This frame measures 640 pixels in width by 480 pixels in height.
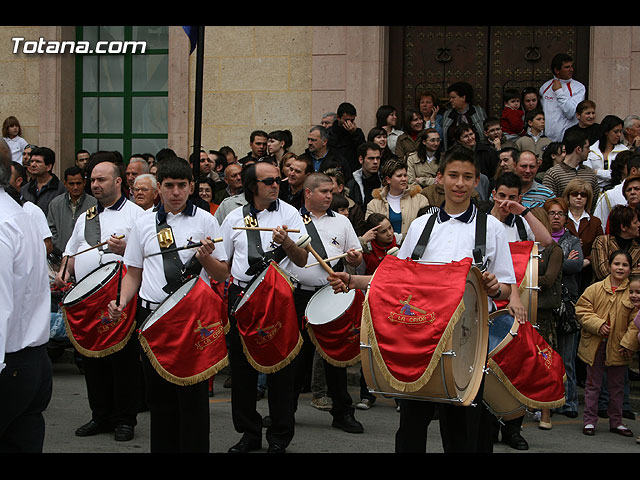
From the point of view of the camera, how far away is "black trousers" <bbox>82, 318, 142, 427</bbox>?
7.29 metres

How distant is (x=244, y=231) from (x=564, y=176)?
4884 mm

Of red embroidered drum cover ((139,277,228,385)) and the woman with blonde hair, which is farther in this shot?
the woman with blonde hair

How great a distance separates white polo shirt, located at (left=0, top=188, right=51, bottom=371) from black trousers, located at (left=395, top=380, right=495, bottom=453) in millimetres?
2007

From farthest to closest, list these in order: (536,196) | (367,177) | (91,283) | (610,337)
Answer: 1. (367,177)
2. (536,196)
3. (610,337)
4. (91,283)

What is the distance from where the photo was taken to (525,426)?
7.98 meters

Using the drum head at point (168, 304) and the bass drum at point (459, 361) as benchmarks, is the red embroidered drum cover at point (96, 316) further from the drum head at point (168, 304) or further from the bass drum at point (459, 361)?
the bass drum at point (459, 361)

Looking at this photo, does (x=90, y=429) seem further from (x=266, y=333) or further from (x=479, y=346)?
(x=479, y=346)

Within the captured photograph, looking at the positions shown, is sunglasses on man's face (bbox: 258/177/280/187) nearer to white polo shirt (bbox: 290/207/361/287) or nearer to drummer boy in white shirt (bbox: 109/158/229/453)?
drummer boy in white shirt (bbox: 109/158/229/453)

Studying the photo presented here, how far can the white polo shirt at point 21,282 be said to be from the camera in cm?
400

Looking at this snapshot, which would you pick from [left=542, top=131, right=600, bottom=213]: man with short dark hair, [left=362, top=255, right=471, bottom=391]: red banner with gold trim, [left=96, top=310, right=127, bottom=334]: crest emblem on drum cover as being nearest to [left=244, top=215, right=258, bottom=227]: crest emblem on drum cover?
[left=96, top=310, right=127, bottom=334]: crest emblem on drum cover

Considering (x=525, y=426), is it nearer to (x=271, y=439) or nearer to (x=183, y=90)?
(x=271, y=439)

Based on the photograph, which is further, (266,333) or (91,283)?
(91,283)

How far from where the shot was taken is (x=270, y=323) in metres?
6.43

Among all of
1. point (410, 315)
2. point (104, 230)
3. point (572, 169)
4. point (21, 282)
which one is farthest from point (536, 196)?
point (21, 282)
